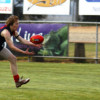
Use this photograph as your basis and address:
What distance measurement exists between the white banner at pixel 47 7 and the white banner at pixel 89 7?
29.4 inches

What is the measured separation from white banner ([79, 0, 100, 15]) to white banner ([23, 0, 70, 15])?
75cm

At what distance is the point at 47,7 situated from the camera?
67.4 ft

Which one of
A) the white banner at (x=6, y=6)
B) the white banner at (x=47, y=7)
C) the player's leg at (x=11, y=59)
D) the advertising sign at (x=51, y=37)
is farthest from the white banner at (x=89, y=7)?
the player's leg at (x=11, y=59)

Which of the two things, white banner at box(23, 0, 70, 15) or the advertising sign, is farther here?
white banner at box(23, 0, 70, 15)

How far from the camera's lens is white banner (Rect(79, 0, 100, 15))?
772 inches

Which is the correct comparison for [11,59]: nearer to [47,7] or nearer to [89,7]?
[89,7]

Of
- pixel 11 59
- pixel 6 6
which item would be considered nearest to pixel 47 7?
pixel 6 6

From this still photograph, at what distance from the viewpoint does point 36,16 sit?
20.7 m

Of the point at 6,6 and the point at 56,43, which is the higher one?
the point at 6,6

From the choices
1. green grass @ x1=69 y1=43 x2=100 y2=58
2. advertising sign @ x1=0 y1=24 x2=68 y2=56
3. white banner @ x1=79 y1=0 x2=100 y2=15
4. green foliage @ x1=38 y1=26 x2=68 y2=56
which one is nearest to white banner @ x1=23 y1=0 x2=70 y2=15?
white banner @ x1=79 y1=0 x2=100 y2=15

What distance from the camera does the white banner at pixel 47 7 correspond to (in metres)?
20.2

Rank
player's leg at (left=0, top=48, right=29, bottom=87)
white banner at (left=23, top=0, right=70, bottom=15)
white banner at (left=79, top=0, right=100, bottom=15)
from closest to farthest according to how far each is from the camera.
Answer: player's leg at (left=0, top=48, right=29, bottom=87) → white banner at (left=79, top=0, right=100, bottom=15) → white banner at (left=23, top=0, right=70, bottom=15)

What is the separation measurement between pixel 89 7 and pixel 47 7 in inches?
92.1

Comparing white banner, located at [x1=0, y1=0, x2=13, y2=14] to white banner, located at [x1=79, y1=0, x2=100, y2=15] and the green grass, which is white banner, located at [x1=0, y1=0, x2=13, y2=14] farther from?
the green grass
